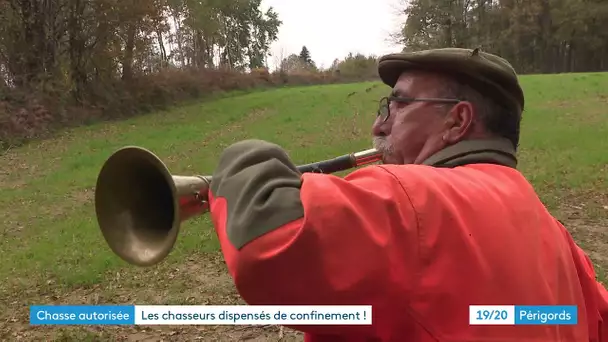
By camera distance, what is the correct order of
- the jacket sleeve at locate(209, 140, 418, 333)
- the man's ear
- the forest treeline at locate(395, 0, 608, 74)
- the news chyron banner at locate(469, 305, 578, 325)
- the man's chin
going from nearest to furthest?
the jacket sleeve at locate(209, 140, 418, 333) < the news chyron banner at locate(469, 305, 578, 325) < the man's ear < the man's chin < the forest treeline at locate(395, 0, 608, 74)

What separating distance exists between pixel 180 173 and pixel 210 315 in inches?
365

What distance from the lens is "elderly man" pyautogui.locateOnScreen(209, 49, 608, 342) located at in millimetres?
1162

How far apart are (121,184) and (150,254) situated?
34 cm

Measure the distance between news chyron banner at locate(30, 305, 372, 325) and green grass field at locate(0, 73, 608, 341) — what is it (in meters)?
0.21

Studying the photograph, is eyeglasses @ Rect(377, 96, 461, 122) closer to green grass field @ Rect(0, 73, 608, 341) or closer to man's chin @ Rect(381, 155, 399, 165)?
man's chin @ Rect(381, 155, 399, 165)

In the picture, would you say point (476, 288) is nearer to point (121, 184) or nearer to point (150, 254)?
point (150, 254)

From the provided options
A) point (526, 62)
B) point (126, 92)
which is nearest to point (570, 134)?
point (126, 92)

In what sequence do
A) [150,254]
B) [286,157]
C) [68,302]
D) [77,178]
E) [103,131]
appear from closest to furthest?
1. [286,157]
2. [150,254]
3. [68,302]
4. [77,178]
5. [103,131]

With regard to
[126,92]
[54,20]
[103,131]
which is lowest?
[103,131]

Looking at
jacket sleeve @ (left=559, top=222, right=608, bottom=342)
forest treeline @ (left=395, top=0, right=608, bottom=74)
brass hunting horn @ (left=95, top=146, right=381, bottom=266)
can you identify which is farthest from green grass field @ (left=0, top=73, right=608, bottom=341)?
forest treeline @ (left=395, top=0, right=608, bottom=74)

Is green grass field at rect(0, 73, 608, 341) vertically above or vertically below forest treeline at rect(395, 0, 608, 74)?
below

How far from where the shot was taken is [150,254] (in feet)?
5.61

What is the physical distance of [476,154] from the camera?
162 centimetres

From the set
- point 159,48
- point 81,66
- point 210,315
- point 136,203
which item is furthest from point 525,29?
point 136,203
